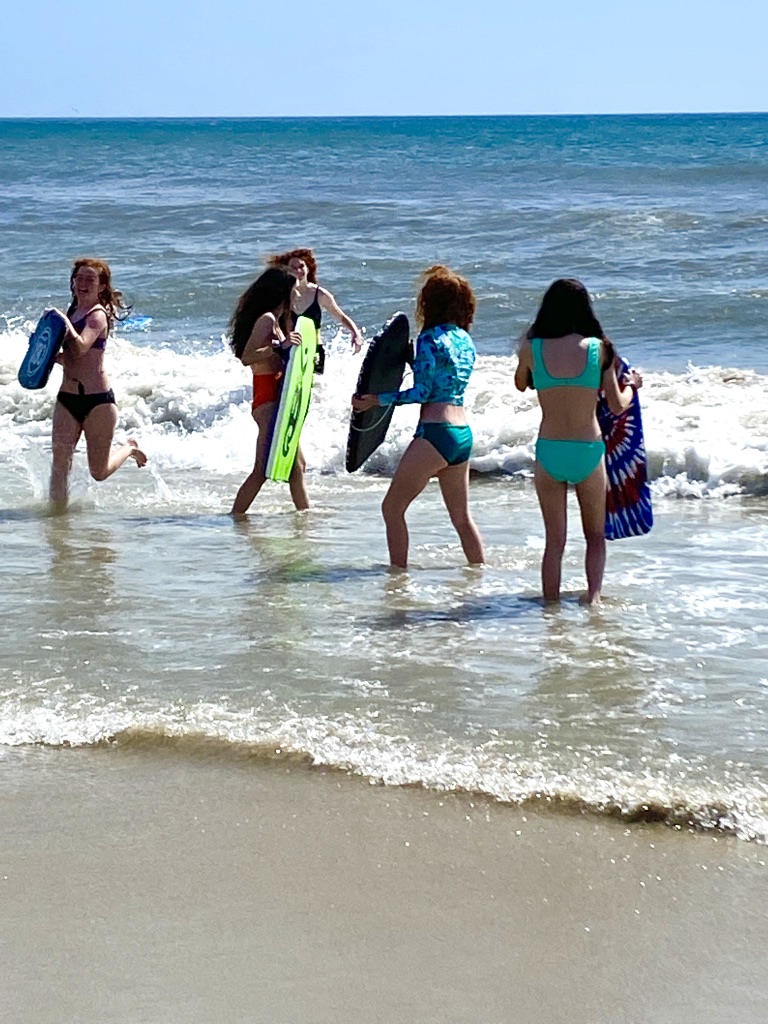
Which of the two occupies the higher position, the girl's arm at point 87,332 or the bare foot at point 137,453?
the girl's arm at point 87,332

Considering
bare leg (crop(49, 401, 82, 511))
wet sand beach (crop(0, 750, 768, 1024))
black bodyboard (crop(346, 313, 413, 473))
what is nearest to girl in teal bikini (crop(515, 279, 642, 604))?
black bodyboard (crop(346, 313, 413, 473))

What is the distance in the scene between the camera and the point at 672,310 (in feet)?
51.2

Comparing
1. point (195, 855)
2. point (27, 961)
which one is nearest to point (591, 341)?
point (195, 855)

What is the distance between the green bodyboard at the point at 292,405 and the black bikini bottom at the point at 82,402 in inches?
40.2

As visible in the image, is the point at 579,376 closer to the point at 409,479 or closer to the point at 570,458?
the point at 570,458

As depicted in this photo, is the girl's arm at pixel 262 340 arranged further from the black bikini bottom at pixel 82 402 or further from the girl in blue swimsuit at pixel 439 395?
the girl in blue swimsuit at pixel 439 395

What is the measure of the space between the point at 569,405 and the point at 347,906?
112 inches


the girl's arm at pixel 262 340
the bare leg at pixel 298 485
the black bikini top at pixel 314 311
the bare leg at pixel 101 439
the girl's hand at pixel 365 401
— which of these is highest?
the black bikini top at pixel 314 311

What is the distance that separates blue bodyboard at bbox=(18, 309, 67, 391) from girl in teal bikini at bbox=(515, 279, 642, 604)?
3.03 m

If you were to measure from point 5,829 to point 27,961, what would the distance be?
747 millimetres

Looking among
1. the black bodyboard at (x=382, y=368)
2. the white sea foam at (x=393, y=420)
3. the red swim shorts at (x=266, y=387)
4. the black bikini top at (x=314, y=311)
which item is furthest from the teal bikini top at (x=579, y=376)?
the white sea foam at (x=393, y=420)

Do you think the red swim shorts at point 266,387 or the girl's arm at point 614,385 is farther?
the red swim shorts at point 266,387

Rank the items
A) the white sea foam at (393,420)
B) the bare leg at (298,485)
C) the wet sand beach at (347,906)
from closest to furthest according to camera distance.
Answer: the wet sand beach at (347,906), the bare leg at (298,485), the white sea foam at (393,420)

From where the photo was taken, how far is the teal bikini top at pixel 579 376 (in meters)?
5.66
